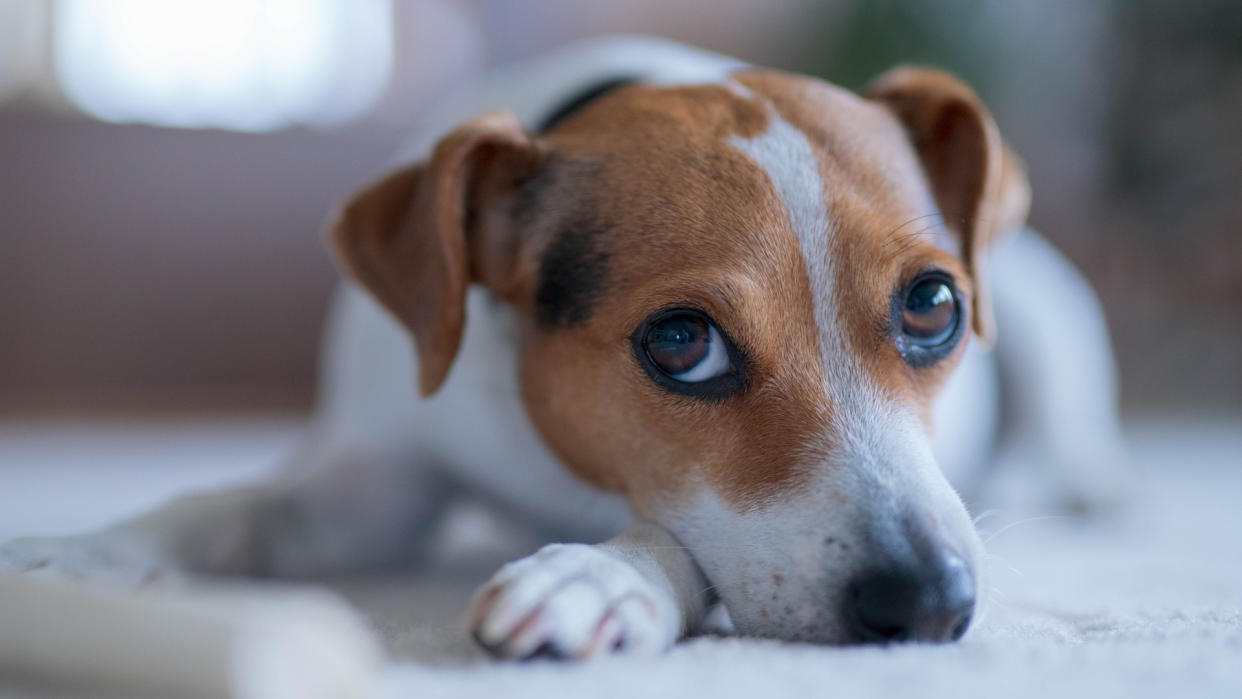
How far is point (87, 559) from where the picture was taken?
1.78m

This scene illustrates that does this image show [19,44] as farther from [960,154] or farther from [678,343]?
[678,343]

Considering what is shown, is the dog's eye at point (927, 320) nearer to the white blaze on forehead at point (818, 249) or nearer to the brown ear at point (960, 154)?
the white blaze on forehead at point (818, 249)

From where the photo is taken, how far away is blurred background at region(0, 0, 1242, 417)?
5.43 metres

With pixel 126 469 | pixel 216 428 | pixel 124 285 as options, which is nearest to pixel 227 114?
pixel 124 285

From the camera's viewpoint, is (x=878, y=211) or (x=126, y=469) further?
(x=126, y=469)

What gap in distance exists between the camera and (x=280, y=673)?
954 millimetres

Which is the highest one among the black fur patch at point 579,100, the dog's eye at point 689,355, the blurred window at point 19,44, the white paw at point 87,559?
the black fur patch at point 579,100

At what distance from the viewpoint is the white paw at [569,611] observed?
126 centimetres

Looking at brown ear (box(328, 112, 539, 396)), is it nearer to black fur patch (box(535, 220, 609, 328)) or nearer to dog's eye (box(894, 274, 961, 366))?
black fur patch (box(535, 220, 609, 328))

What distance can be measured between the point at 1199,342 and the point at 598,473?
453 centimetres

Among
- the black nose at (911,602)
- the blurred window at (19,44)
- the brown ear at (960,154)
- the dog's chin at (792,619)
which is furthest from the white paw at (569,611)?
the blurred window at (19,44)

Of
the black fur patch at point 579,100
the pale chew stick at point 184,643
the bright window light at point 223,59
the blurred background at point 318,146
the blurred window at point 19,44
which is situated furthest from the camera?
the bright window light at point 223,59

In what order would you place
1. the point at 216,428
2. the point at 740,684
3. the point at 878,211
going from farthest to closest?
1. the point at 216,428
2. the point at 878,211
3. the point at 740,684

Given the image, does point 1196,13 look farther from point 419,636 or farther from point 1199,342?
point 419,636
